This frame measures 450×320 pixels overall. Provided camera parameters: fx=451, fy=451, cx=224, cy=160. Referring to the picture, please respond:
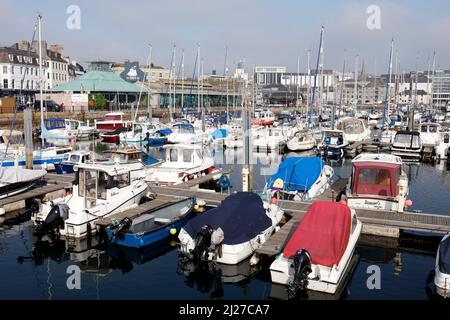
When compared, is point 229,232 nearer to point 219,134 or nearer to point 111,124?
point 219,134

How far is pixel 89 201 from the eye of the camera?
20.0 metres

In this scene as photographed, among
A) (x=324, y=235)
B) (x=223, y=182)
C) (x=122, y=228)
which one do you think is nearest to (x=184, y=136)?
(x=223, y=182)

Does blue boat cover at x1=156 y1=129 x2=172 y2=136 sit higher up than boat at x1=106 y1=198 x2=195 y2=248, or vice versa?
blue boat cover at x1=156 y1=129 x2=172 y2=136

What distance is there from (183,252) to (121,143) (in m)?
40.7

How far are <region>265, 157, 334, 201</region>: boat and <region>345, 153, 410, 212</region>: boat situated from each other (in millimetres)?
2116

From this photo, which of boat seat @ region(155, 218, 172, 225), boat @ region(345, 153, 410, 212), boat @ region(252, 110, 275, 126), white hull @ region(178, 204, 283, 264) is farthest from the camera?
boat @ region(252, 110, 275, 126)

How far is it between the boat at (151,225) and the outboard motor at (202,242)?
2.95 m

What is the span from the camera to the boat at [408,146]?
4303 cm

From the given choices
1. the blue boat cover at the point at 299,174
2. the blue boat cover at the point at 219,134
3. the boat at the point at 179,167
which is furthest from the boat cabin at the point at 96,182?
the blue boat cover at the point at 219,134

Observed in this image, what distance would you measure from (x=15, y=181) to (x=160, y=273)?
11.8m

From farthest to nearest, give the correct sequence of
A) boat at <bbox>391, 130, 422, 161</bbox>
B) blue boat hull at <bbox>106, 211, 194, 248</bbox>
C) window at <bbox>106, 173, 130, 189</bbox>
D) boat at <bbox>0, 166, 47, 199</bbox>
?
1. boat at <bbox>391, 130, 422, 161</bbox>
2. boat at <bbox>0, 166, 47, 199</bbox>
3. window at <bbox>106, 173, 130, 189</bbox>
4. blue boat hull at <bbox>106, 211, 194, 248</bbox>

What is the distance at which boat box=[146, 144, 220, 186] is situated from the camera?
28.1m

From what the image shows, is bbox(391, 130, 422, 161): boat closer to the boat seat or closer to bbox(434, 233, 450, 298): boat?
the boat seat

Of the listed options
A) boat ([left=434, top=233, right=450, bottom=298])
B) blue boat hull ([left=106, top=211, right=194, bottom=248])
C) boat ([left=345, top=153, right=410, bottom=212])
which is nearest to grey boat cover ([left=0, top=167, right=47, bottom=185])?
blue boat hull ([left=106, top=211, right=194, bottom=248])
